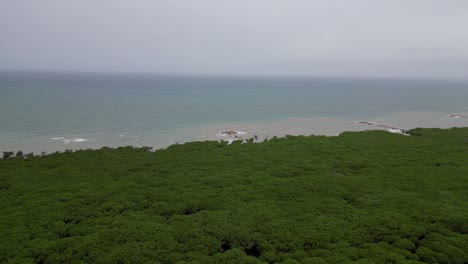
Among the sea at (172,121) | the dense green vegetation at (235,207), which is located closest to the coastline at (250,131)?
the sea at (172,121)

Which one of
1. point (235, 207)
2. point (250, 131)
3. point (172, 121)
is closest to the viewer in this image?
point (235, 207)

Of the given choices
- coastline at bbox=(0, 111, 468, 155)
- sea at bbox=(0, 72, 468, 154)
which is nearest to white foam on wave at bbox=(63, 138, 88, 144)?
coastline at bbox=(0, 111, 468, 155)

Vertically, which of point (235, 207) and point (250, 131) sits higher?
point (235, 207)

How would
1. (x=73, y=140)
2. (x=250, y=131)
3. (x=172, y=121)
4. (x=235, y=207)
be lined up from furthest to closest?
(x=172, y=121), (x=250, y=131), (x=73, y=140), (x=235, y=207)

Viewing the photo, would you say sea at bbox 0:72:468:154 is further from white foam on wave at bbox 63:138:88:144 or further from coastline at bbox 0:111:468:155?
white foam on wave at bbox 63:138:88:144

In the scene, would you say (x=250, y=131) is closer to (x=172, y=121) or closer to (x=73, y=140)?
(x=172, y=121)

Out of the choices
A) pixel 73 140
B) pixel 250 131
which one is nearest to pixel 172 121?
pixel 250 131

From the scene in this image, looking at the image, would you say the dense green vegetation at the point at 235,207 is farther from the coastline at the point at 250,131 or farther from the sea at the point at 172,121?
the sea at the point at 172,121

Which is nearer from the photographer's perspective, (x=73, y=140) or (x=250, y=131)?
(x=73, y=140)

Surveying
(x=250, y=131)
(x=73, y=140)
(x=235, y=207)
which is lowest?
(x=73, y=140)
